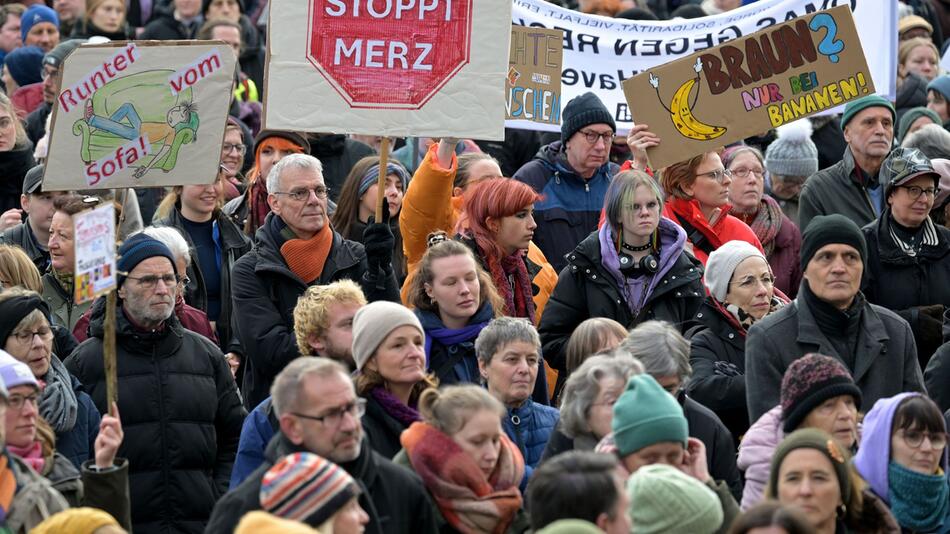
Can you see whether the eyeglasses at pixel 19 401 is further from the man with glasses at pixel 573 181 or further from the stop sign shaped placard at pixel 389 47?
the man with glasses at pixel 573 181

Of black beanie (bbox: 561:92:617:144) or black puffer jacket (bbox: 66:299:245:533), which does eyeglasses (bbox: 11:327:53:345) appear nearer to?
black puffer jacket (bbox: 66:299:245:533)

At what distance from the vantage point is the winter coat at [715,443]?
745 cm

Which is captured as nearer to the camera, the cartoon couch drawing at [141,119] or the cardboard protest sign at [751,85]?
the cartoon couch drawing at [141,119]

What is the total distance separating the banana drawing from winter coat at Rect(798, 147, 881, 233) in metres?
1.03

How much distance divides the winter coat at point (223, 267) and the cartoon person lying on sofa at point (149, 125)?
1.61 meters

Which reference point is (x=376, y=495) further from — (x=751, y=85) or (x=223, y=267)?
(x=751, y=85)

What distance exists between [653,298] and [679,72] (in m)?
1.84

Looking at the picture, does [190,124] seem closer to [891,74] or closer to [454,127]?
[454,127]

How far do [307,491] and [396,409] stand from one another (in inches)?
62.7

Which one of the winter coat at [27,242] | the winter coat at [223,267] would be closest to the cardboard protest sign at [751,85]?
the winter coat at [223,267]

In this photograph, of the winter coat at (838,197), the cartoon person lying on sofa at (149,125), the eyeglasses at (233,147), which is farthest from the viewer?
the eyeglasses at (233,147)

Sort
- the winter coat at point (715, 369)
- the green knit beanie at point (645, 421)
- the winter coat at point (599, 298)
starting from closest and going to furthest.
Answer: the green knit beanie at point (645, 421) → the winter coat at point (715, 369) → the winter coat at point (599, 298)

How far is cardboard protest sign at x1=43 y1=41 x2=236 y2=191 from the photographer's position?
8.24 metres

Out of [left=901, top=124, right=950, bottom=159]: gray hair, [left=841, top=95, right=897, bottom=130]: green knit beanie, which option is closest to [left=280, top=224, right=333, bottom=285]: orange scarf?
[left=841, top=95, right=897, bottom=130]: green knit beanie
